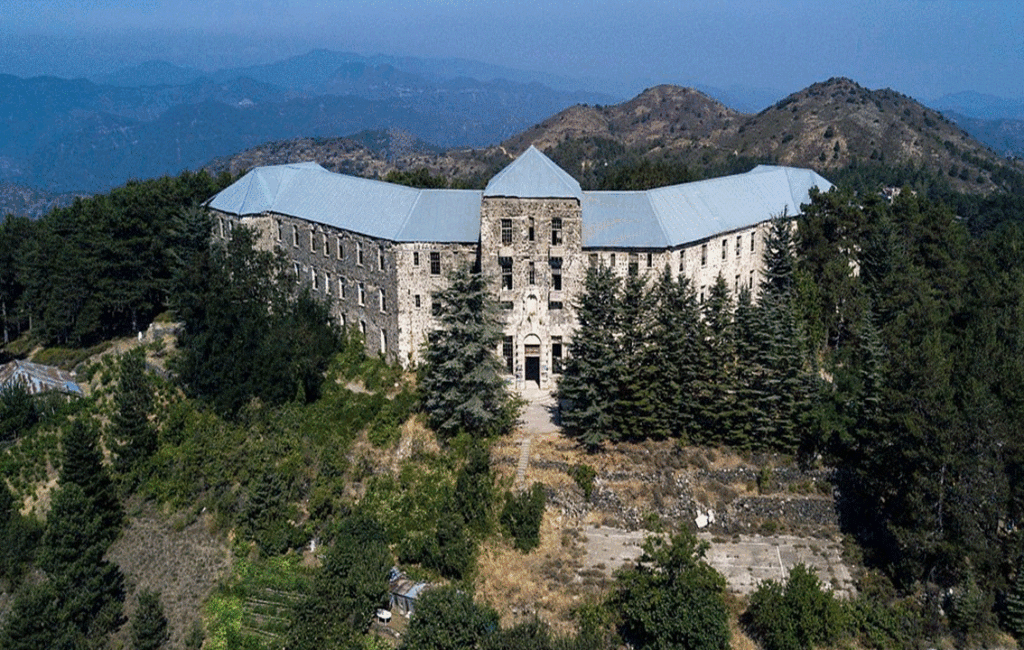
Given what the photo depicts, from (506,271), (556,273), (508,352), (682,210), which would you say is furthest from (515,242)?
(682,210)

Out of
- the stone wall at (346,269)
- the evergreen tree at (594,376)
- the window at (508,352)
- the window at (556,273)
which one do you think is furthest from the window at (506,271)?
the stone wall at (346,269)

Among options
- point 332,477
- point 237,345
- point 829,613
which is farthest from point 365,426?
point 829,613

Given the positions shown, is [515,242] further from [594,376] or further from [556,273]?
[594,376]

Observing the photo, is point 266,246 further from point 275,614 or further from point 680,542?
point 680,542

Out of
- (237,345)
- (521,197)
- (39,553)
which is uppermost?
(521,197)

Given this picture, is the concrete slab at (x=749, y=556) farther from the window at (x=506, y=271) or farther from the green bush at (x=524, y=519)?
the window at (x=506, y=271)

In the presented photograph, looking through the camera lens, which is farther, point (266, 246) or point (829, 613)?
point (266, 246)
